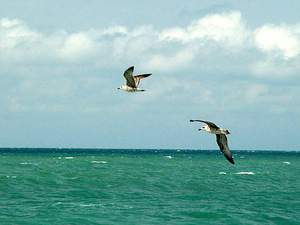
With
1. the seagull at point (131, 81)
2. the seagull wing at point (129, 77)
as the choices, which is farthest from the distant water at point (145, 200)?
the seagull wing at point (129, 77)

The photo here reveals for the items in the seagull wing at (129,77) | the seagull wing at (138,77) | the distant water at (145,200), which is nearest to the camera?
the seagull wing at (129,77)

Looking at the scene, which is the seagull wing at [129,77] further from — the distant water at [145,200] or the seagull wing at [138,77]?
the distant water at [145,200]

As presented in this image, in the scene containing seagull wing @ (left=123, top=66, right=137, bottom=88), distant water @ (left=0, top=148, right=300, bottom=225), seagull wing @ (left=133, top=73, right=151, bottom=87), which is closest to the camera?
seagull wing @ (left=123, top=66, right=137, bottom=88)

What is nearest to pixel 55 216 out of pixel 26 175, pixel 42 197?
pixel 42 197

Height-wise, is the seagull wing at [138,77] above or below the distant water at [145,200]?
above

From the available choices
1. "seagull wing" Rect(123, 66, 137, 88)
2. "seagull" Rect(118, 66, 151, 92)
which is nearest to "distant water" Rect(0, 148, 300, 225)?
"seagull" Rect(118, 66, 151, 92)

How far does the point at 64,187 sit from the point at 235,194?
49.3ft

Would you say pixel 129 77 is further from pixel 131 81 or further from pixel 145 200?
pixel 145 200

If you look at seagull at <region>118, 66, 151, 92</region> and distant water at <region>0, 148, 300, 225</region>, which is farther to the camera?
distant water at <region>0, 148, 300, 225</region>

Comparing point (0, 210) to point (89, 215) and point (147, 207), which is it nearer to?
point (89, 215)

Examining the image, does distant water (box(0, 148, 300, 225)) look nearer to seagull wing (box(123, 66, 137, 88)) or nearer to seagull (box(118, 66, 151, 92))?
seagull (box(118, 66, 151, 92))

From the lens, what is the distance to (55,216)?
3023 centimetres

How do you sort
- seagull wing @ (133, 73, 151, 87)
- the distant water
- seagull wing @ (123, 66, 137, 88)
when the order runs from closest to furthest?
seagull wing @ (123, 66, 137, 88) → seagull wing @ (133, 73, 151, 87) → the distant water

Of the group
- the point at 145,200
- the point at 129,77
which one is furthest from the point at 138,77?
the point at 145,200
